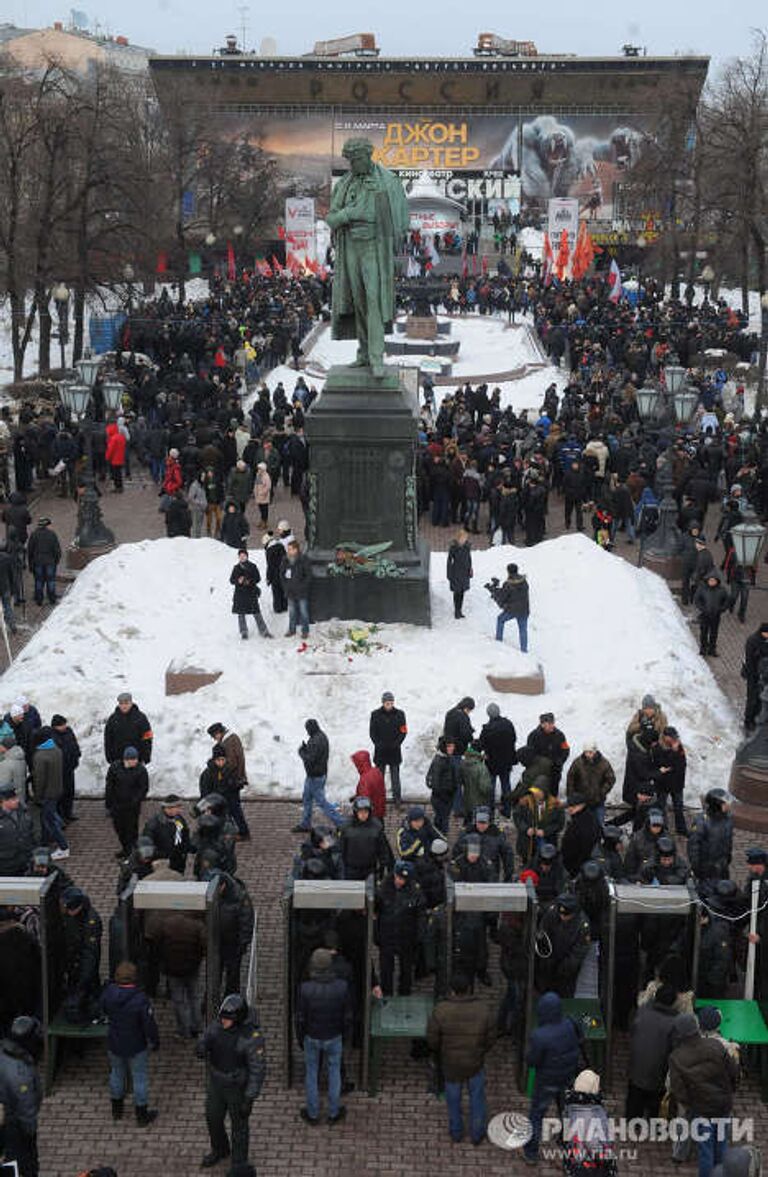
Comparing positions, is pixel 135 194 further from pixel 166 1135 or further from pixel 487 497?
pixel 166 1135

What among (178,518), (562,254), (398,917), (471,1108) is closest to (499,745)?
(398,917)


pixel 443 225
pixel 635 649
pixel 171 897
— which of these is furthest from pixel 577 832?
pixel 443 225

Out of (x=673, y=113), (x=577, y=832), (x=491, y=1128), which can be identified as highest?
(x=673, y=113)

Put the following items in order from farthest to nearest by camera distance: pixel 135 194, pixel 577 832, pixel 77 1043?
1. pixel 135 194
2. pixel 577 832
3. pixel 77 1043

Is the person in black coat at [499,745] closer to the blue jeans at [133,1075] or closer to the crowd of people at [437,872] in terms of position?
the crowd of people at [437,872]

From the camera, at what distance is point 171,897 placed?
29.8ft

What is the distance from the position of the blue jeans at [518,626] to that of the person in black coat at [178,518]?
6.43 meters

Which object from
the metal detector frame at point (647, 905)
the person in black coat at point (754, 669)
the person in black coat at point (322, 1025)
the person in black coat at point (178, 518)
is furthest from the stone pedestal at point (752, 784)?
the person in black coat at point (178, 518)

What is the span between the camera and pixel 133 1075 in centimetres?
871

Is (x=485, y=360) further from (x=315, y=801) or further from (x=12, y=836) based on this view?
(x=12, y=836)

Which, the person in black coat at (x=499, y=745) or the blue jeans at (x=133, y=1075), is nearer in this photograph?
the blue jeans at (x=133, y=1075)

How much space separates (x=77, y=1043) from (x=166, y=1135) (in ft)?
3.73

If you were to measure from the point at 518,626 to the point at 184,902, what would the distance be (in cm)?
853

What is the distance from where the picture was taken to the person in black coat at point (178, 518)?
2127 centimetres
